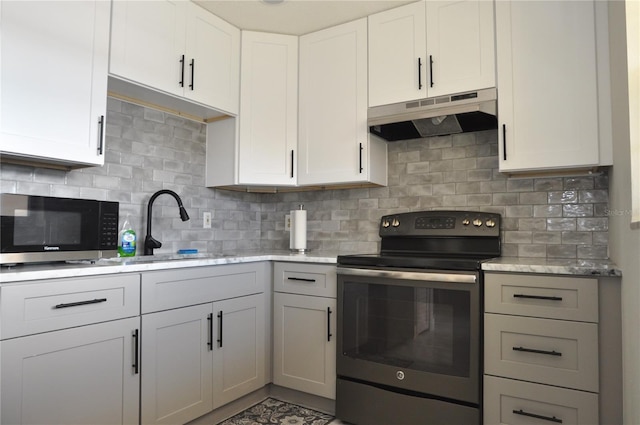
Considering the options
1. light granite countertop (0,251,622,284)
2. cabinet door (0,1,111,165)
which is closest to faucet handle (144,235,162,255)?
light granite countertop (0,251,622,284)

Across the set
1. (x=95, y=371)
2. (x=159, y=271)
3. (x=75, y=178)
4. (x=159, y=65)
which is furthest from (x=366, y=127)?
(x=95, y=371)

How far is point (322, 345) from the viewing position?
2424 millimetres

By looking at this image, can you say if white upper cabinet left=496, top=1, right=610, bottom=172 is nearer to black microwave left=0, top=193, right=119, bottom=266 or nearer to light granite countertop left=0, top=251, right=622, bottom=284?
light granite countertop left=0, top=251, right=622, bottom=284

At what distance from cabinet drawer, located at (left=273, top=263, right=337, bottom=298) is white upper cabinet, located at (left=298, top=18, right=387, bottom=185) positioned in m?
0.60

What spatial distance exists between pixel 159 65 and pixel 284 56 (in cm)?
91

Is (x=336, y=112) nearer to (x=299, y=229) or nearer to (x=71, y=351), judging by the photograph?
(x=299, y=229)

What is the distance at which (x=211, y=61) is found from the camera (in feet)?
8.66

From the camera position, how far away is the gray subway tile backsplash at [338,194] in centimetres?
226

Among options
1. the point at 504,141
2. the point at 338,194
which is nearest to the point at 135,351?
the point at 338,194

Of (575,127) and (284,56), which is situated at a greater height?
(284,56)

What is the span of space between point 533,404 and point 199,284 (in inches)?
65.3

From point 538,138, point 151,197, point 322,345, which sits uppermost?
point 538,138

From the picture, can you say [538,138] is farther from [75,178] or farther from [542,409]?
[75,178]

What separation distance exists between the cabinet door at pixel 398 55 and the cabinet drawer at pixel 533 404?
1.58 meters
